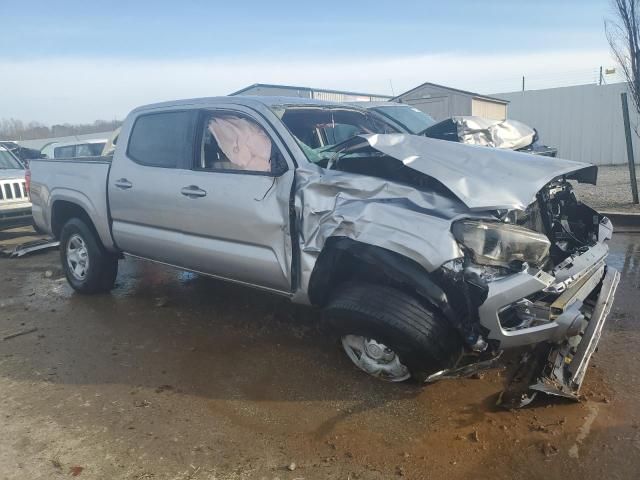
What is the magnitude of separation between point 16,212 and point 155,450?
25.2 ft

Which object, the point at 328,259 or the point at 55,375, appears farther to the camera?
the point at 55,375

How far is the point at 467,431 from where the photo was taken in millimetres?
2932

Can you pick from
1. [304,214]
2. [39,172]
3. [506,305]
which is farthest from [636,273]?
[39,172]

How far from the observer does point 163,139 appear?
460 cm

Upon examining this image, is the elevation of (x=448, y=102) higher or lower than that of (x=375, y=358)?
higher

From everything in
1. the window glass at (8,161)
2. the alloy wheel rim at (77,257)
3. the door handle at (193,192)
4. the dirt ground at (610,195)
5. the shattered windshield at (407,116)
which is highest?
the shattered windshield at (407,116)

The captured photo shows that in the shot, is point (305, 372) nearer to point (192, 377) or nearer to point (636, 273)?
point (192, 377)

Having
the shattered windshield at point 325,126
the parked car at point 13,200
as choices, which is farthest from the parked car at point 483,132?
the parked car at point 13,200

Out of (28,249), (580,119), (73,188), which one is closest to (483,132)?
(73,188)

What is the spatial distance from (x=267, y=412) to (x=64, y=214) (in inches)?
149

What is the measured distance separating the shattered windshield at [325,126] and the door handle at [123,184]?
1.69 metres

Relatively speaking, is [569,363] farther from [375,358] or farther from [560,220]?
[560,220]

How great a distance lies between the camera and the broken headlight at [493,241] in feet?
9.51

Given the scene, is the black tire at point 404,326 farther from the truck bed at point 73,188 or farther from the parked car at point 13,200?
the parked car at point 13,200
